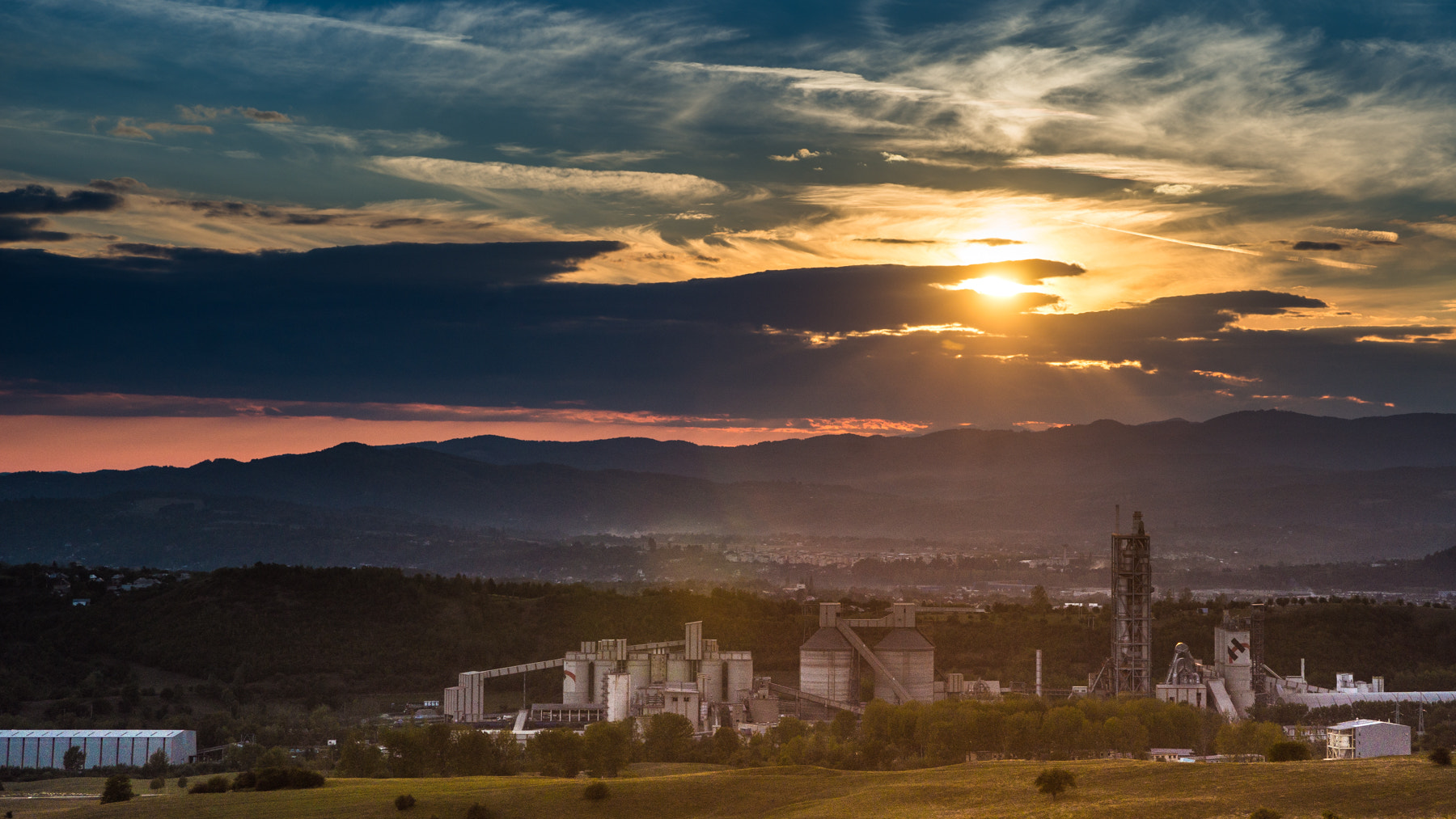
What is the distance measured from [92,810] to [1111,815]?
1796 inches

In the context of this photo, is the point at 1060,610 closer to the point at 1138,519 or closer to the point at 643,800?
the point at 1138,519

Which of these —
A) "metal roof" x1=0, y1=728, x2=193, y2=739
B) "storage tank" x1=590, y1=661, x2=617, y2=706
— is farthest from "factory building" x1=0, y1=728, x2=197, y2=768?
"storage tank" x1=590, y1=661, x2=617, y2=706

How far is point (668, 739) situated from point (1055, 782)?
42108 millimetres

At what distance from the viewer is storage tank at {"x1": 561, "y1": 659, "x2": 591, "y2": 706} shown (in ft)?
404

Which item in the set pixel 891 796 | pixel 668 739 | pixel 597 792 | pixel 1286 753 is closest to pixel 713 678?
pixel 668 739

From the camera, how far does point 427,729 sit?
8631 cm

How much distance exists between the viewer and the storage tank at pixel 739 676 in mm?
117875

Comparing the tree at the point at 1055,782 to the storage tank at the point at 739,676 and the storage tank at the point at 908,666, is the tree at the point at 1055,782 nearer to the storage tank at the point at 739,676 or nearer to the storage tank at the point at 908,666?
the storage tank at the point at 908,666

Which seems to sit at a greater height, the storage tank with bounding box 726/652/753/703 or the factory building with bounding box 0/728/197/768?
the storage tank with bounding box 726/652/753/703

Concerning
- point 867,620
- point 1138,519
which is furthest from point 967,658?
point 1138,519

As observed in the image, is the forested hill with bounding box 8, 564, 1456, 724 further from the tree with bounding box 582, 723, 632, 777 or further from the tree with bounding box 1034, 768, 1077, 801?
the tree with bounding box 1034, 768, 1077, 801

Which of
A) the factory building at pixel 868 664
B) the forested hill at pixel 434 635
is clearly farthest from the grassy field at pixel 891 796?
the forested hill at pixel 434 635

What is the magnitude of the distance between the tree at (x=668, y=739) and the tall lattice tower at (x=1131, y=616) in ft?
118

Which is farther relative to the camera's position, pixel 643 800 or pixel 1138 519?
pixel 1138 519
